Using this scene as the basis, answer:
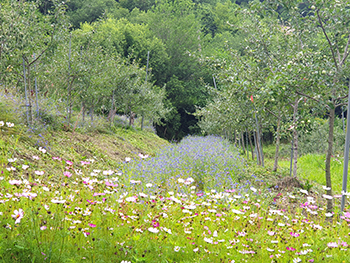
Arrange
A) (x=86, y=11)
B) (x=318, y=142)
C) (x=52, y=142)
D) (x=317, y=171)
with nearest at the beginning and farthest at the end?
(x=52, y=142) < (x=317, y=171) < (x=318, y=142) < (x=86, y=11)

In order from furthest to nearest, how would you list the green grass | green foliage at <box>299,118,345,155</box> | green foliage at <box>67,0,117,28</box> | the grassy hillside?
green foliage at <box>67,0,117,28</box>, green foliage at <box>299,118,345,155</box>, the green grass, the grassy hillside

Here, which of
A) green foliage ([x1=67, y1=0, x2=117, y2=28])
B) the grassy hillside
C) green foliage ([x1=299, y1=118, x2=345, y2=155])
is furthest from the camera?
green foliage ([x1=67, y1=0, x2=117, y2=28])

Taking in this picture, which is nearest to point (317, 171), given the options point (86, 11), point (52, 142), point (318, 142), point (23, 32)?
point (52, 142)

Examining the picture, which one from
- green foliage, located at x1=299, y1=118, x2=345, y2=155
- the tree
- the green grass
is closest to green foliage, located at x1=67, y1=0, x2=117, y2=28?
green foliage, located at x1=299, y1=118, x2=345, y2=155

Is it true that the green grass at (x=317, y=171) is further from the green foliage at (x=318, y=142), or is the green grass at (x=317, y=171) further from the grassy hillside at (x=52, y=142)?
the green foliage at (x=318, y=142)

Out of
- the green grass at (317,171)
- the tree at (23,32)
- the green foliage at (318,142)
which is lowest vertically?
the green foliage at (318,142)

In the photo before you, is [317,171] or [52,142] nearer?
[52,142]

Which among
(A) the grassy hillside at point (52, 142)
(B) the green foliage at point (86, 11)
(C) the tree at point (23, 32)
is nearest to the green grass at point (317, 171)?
(A) the grassy hillside at point (52, 142)

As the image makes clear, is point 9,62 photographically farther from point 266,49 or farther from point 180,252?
point 180,252

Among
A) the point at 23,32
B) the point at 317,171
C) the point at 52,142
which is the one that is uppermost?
the point at 23,32

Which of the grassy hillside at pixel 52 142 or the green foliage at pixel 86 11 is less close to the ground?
the green foliage at pixel 86 11

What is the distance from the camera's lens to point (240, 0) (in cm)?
4306

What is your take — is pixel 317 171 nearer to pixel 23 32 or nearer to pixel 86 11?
pixel 23 32

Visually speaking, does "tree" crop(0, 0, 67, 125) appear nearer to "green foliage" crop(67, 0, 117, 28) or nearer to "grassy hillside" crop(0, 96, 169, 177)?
"grassy hillside" crop(0, 96, 169, 177)
